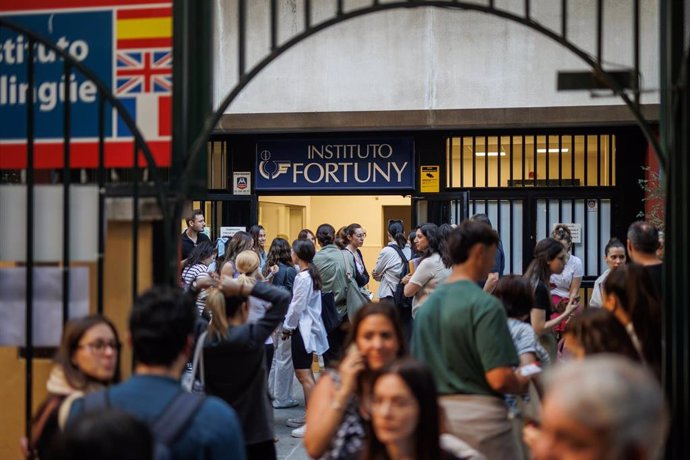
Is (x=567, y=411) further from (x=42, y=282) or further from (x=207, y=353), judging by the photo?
(x=207, y=353)

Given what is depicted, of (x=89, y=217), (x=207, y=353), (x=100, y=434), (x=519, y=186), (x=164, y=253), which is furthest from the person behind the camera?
(x=519, y=186)

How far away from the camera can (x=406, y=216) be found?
65.3 ft

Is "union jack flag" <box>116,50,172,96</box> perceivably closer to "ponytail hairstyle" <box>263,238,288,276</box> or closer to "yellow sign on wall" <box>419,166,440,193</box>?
"ponytail hairstyle" <box>263,238,288,276</box>

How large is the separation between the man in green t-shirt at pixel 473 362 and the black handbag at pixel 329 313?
17.7ft

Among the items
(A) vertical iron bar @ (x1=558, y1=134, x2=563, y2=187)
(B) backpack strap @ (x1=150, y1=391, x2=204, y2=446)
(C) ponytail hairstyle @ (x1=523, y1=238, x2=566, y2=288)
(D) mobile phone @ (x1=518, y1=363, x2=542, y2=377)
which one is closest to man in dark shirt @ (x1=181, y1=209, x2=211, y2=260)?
(A) vertical iron bar @ (x1=558, y1=134, x2=563, y2=187)

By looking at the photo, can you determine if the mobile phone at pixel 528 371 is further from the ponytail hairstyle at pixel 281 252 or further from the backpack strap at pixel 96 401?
the ponytail hairstyle at pixel 281 252

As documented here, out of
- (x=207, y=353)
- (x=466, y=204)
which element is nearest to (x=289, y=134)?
(x=466, y=204)

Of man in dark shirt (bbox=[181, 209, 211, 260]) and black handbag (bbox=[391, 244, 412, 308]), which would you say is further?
man in dark shirt (bbox=[181, 209, 211, 260])

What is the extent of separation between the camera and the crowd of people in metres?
2.10

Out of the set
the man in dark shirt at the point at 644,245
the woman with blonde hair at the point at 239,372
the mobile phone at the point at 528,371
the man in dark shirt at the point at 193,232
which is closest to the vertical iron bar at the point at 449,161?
the man in dark shirt at the point at 193,232

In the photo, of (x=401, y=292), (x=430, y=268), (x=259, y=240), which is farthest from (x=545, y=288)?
(x=259, y=240)

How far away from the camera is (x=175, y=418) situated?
9.66 feet

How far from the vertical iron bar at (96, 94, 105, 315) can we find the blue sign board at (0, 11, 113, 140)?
270mm

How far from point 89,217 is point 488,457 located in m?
2.17
